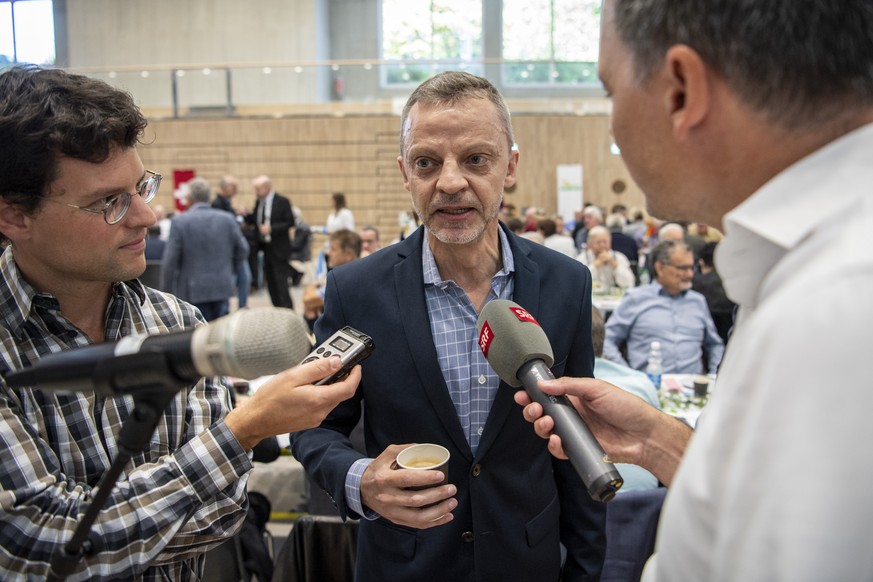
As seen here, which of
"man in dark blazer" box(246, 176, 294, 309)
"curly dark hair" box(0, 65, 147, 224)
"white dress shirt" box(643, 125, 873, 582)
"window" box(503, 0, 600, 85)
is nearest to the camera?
"white dress shirt" box(643, 125, 873, 582)

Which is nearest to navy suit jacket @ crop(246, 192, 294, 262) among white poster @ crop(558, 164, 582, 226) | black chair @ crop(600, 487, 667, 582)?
black chair @ crop(600, 487, 667, 582)

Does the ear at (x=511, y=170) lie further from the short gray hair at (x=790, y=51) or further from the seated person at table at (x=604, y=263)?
the seated person at table at (x=604, y=263)

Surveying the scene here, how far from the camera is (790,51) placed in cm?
68

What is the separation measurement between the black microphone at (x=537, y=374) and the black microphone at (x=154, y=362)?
0.51 meters

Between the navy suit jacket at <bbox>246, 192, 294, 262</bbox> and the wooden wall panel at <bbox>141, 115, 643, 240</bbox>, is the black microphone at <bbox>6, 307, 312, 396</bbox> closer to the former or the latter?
the navy suit jacket at <bbox>246, 192, 294, 262</bbox>

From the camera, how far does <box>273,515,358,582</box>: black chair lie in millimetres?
2234

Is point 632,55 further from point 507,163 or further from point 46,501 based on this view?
point 46,501

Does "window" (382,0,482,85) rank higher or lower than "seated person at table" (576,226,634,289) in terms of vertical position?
higher

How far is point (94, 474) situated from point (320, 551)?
1.25 m

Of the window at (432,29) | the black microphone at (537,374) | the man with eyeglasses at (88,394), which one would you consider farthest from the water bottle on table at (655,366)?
the window at (432,29)

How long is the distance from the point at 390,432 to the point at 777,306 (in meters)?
1.20

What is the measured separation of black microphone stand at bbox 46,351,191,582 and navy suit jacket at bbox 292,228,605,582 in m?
0.68

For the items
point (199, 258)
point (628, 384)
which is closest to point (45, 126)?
point (628, 384)

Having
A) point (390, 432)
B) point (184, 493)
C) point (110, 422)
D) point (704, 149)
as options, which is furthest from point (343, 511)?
point (704, 149)
